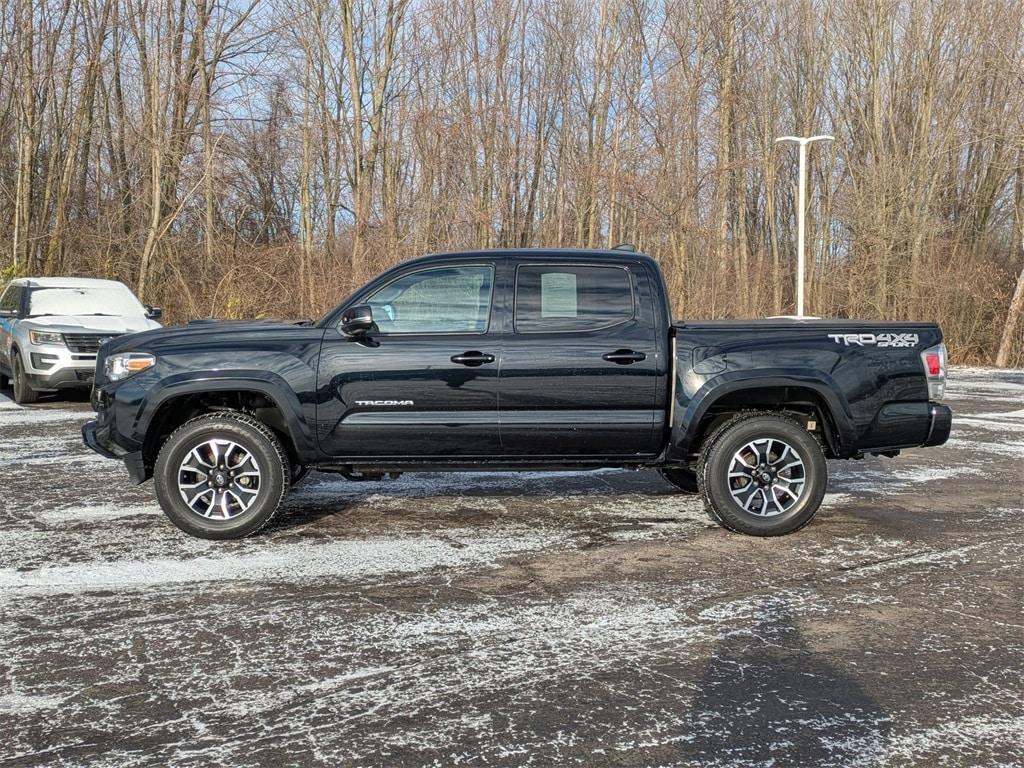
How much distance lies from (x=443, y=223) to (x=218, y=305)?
7.74 metres

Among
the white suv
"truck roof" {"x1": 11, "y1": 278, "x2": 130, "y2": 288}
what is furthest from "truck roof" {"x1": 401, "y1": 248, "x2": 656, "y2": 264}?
"truck roof" {"x1": 11, "y1": 278, "x2": 130, "y2": 288}

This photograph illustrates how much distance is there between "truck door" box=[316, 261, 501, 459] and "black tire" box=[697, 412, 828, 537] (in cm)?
147

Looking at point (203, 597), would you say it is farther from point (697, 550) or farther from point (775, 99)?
point (775, 99)

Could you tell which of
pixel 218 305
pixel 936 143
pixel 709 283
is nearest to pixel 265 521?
pixel 218 305

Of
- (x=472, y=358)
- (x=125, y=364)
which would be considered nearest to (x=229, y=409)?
(x=125, y=364)

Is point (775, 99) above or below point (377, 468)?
above

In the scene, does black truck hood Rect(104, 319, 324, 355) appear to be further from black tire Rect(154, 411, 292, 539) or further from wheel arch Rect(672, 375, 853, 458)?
wheel arch Rect(672, 375, 853, 458)

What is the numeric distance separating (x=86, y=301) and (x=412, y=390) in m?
10.8

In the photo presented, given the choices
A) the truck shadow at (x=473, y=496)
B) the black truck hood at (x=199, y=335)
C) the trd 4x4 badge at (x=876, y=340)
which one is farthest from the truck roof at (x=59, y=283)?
the trd 4x4 badge at (x=876, y=340)

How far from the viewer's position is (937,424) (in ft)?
21.1

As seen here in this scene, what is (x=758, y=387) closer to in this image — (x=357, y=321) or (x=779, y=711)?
(x=357, y=321)

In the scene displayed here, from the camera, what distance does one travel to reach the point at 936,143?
1217 inches

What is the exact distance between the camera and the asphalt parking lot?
11.2 feet

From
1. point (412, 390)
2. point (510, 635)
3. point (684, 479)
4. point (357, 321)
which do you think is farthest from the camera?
point (684, 479)
